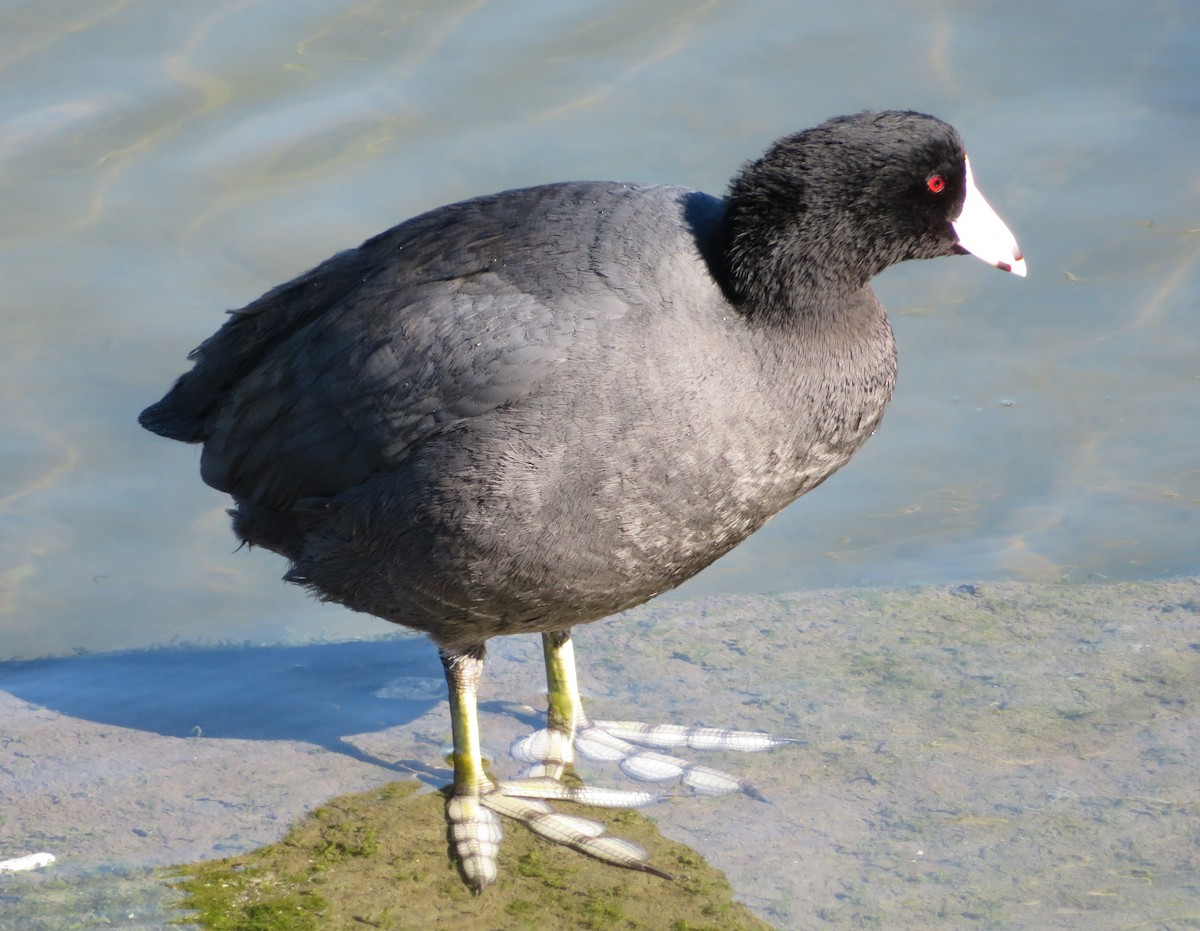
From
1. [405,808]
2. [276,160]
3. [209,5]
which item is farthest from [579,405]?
[209,5]

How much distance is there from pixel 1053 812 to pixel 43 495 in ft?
11.9

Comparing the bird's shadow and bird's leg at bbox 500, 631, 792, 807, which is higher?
the bird's shadow

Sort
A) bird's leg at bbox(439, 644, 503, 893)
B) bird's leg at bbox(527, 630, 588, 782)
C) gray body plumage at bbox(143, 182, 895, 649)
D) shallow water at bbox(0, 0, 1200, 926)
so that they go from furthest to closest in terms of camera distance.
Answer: shallow water at bbox(0, 0, 1200, 926) < bird's leg at bbox(527, 630, 588, 782) < bird's leg at bbox(439, 644, 503, 893) < gray body plumage at bbox(143, 182, 895, 649)

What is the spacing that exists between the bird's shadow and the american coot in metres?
0.48

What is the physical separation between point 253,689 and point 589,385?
1576mm

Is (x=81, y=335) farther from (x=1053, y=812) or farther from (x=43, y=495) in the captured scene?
(x=1053, y=812)

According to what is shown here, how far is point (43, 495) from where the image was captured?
5.52 m

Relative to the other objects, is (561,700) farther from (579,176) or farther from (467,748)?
(579,176)

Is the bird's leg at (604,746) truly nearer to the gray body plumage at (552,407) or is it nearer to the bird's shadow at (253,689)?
the bird's shadow at (253,689)

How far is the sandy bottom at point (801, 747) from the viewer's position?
3.30 meters

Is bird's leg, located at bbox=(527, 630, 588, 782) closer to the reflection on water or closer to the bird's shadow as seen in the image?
the bird's shadow

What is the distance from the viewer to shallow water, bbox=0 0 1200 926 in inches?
212

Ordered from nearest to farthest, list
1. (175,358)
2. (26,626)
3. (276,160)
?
(26,626) → (175,358) → (276,160)

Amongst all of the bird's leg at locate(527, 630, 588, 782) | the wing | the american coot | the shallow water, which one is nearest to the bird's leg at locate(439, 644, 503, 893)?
the american coot
